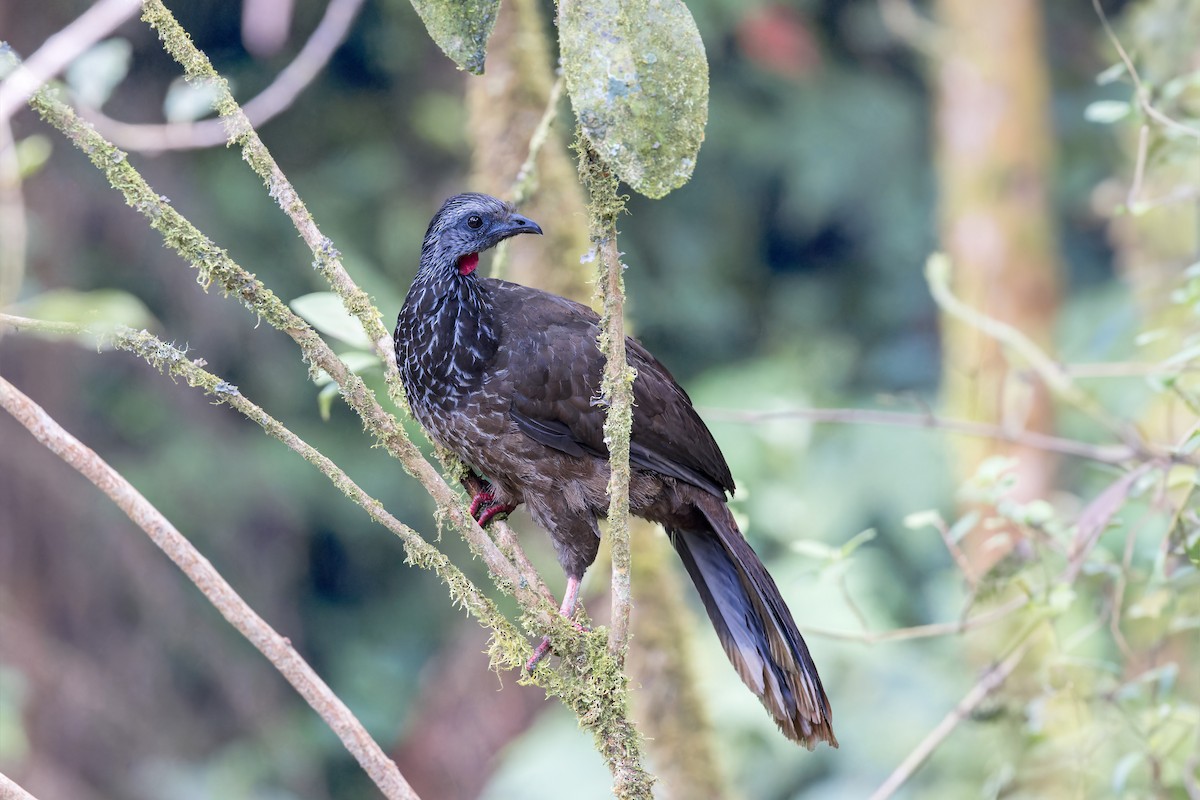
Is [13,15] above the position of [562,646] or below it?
above

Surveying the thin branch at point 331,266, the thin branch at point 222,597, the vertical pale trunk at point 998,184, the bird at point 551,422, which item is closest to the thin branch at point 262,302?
the thin branch at point 331,266

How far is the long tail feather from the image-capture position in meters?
2.02

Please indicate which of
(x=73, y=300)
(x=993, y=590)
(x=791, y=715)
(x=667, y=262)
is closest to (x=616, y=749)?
(x=791, y=715)

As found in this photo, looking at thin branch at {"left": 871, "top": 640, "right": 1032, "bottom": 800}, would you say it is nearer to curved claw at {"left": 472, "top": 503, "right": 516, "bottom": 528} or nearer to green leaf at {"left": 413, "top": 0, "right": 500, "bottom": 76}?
curved claw at {"left": 472, "top": 503, "right": 516, "bottom": 528}

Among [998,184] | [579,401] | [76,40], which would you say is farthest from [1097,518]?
[998,184]

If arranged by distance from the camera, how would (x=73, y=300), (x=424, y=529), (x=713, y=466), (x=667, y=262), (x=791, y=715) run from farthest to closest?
(x=667, y=262), (x=424, y=529), (x=73, y=300), (x=713, y=466), (x=791, y=715)

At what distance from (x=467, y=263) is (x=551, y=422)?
35 cm

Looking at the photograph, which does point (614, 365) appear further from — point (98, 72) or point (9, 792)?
point (98, 72)

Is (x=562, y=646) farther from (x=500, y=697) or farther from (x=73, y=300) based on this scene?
(x=500, y=697)

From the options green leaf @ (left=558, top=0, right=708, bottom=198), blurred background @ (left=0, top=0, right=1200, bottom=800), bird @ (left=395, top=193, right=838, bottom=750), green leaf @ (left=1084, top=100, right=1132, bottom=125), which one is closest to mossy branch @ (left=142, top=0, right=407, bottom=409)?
bird @ (left=395, top=193, right=838, bottom=750)

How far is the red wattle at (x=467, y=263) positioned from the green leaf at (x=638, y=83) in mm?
1211

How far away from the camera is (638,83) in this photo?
1.12 meters

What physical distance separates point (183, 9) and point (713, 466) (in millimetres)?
3949

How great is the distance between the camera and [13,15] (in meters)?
4.82
